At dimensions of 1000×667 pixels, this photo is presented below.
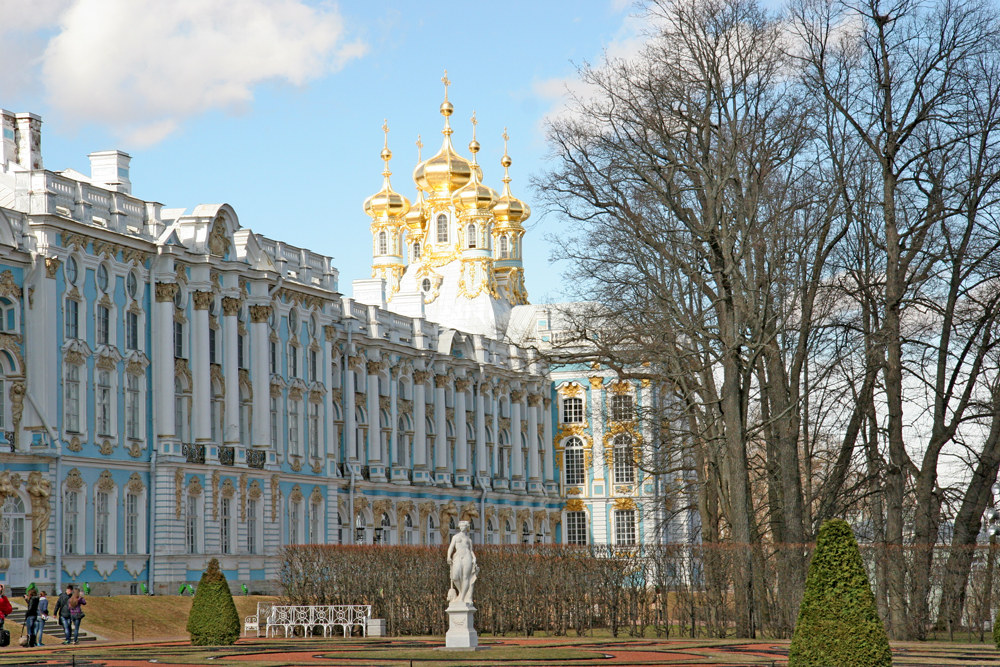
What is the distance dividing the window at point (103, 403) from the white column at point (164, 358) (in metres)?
2.02

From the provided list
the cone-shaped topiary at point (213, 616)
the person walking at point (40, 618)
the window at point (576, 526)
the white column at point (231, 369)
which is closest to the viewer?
the cone-shaped topiary at point (213, 616)

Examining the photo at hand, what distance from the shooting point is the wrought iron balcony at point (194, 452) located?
41347mm

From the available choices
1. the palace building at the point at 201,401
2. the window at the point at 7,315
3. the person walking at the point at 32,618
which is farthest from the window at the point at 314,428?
the person walking at the point at 32,618

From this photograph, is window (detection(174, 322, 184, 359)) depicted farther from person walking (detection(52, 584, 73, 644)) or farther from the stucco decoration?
person walking (detection(52, 584, 73, 644))

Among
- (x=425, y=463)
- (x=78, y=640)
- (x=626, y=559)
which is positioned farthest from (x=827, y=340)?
(x=425, y=463)

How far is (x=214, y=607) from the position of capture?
27.6 metres

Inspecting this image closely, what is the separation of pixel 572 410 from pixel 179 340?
37355 millimetres

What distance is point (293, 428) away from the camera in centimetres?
4822

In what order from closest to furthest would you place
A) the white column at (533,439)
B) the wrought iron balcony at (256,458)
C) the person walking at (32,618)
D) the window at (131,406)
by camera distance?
the person walking at (32,618) < the window at (131,406) < the wrought iron balcony at (256,458) < the white column at (533,439)

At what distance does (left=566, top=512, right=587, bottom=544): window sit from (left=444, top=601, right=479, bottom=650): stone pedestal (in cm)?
4958

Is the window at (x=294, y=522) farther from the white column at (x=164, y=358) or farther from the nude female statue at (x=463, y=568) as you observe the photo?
the nude female statue at (x=463, y=568)

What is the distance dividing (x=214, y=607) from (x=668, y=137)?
12.4 metres

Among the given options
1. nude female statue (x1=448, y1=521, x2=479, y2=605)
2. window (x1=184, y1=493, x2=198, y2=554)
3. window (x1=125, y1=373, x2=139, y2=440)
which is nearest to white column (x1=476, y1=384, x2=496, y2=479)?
window (x1=184, y1=493, x2=198, y2=554)

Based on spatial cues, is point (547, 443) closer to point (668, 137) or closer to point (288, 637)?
point (288, 637)
